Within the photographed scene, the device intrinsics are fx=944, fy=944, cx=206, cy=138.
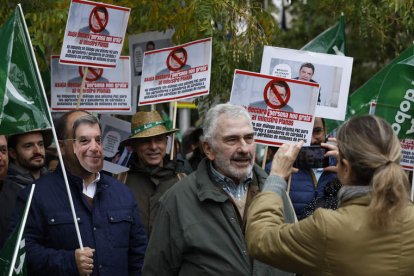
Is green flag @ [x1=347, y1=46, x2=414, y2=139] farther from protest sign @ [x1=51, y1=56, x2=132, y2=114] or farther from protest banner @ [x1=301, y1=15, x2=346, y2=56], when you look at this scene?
Answer: protest sign @ [x1=51, y1=56, x2=132, y2=114]

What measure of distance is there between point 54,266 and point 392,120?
336cm

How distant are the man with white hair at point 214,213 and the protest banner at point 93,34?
9.44ft

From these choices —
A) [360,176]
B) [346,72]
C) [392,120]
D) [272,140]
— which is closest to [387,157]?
[360,176]

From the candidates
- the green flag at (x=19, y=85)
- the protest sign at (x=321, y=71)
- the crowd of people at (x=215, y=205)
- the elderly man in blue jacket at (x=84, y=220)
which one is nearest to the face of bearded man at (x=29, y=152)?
the crowd of people at (x=215, y=205)

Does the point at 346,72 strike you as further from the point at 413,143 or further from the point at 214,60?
the point at 214,60

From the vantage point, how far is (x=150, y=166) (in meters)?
7.77

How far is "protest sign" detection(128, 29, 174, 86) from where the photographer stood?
9.52 m

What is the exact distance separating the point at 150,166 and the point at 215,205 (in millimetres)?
2545

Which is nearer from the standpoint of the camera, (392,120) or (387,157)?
(387,157)

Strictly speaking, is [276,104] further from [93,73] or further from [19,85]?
[93,73]

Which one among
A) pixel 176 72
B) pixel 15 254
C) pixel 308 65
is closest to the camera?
pixel 15 254

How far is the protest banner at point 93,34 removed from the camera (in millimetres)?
8125

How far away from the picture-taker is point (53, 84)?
8.86 metres

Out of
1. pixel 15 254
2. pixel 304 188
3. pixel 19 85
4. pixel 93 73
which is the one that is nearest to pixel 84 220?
pixel 15 254
